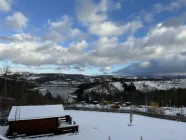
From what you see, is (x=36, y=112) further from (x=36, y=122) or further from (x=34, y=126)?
(x=34, y=126)

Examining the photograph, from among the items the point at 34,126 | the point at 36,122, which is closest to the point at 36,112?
the point at 36,122

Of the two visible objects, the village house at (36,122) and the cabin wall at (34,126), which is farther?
the village house at (36,122)

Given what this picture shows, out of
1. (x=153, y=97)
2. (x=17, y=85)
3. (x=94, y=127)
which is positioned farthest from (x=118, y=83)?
(x=94, y=127)

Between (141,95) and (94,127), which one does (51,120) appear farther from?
(141,95)

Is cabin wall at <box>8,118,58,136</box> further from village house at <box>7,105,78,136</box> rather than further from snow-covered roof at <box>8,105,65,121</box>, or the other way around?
snow-covered roof at <box>8,105,65,121</box>

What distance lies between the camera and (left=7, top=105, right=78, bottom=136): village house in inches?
829

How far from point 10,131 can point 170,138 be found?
1379 cm

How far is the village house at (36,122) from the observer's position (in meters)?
21.1

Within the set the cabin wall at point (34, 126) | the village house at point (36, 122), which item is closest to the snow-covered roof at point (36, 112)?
the village house at point (36, 122)

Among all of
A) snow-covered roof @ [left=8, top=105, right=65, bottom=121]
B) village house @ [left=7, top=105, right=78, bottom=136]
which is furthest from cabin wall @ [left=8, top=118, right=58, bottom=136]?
snow-covered roof @ [left=8, top=105, right=65, bottom=121]

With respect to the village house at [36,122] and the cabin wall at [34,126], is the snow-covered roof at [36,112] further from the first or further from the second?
the cabin wall at [34,126]

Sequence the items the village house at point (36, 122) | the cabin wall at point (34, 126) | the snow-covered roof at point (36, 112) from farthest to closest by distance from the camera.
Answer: the snow-covered roof at point (36, 112) → the village house at point (36, 122) → the cabin wall at point (34, 126)

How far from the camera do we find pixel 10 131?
2086 centimetres

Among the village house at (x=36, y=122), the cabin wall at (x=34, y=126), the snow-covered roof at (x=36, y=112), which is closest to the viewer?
the cabin wall at (x=34, y=126)
